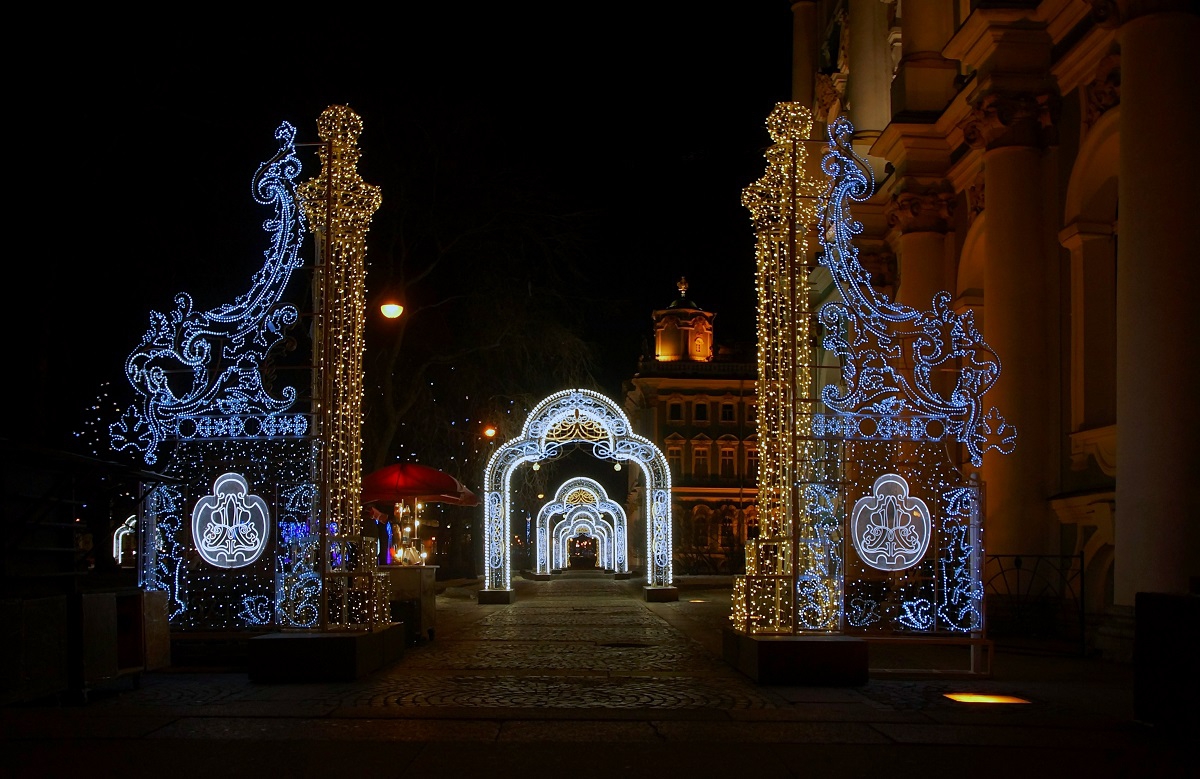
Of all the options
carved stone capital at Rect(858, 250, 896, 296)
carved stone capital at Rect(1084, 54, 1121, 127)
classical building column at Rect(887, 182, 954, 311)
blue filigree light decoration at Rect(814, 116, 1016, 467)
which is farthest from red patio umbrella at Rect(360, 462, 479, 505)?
carved stone capital at Rect(1084, 54, 1121, 127)

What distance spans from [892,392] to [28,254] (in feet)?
44.1

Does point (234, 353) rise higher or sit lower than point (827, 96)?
lower

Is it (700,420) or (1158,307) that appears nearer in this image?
(1158,307)

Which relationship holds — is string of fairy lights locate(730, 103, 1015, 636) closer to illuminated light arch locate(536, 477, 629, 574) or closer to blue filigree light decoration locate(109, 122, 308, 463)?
blue filigree light decoration locate(109, 122, 308, 463)

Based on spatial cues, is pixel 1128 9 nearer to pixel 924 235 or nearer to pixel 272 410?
pixel 924 235

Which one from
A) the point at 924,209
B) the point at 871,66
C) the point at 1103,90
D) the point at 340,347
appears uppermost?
the point at 871,66

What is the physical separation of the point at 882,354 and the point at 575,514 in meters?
73.4

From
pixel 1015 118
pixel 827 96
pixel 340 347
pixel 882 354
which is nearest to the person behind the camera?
pixel 882 354

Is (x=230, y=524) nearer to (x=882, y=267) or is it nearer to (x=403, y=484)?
(x=403, y=484)

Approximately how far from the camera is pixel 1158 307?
48.1ft

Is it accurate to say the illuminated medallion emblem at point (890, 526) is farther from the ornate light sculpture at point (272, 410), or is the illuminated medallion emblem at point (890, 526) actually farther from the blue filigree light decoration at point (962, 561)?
the ornate light sculpture at point (272, 410)

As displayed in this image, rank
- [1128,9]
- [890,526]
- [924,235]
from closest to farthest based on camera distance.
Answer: [890,526]
[1128,9]
[924,235]

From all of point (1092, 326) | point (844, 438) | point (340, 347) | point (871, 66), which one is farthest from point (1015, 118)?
point (871, 66)

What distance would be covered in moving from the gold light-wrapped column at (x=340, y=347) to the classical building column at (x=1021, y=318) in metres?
10.3
